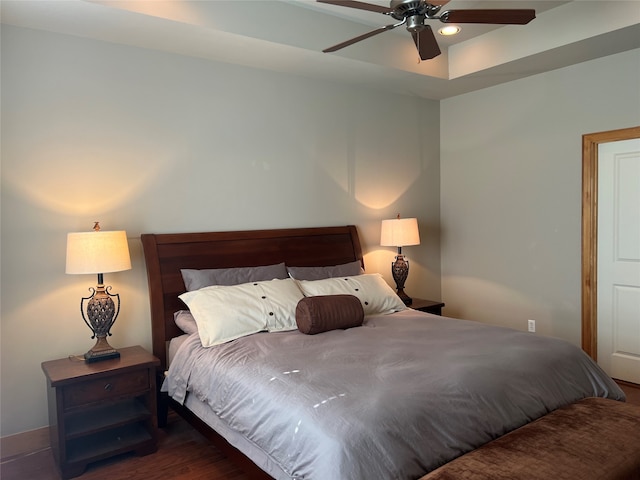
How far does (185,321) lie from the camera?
327 cm

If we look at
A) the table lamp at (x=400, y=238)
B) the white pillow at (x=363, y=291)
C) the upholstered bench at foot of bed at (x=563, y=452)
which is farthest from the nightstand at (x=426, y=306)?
the upholstered bench at foot of bed at (x=563, y=452)

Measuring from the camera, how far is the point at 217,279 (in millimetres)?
3477

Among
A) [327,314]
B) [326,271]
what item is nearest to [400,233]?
[326,271]

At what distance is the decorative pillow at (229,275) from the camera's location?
3424 millimetres

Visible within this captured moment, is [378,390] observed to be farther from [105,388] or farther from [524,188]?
[524,188]

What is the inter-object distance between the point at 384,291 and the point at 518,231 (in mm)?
1625

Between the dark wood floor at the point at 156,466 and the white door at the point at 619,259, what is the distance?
3121 millimetres

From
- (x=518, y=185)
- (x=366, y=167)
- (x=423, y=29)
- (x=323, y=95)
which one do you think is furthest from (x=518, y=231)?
(x=423, y=29)

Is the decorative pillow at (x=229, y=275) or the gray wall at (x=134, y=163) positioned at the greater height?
the gray wall at (x=134, y=163)

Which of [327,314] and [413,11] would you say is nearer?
[413,11]

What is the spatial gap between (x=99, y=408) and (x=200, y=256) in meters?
1.17

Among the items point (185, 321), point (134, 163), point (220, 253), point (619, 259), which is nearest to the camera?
point (185, 321)

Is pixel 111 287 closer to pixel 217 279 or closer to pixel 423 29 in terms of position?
pixel 217 279

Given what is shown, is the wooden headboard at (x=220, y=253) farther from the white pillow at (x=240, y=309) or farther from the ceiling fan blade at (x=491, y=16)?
the ceiling fan blade at (x=491, y=16)
